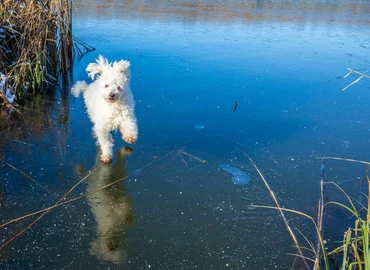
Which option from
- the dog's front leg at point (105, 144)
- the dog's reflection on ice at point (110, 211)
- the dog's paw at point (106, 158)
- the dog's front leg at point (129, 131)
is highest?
the dog's front leg at point (129, 131)

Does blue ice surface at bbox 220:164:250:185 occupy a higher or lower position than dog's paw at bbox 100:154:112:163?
lower

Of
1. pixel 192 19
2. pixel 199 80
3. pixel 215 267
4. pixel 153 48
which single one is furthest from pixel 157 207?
pixel 192 19

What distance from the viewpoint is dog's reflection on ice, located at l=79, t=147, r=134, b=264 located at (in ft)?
10.0

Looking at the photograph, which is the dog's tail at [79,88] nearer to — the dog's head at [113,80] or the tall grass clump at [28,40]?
the tall grass clump at [28,40]

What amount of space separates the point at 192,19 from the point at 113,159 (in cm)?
996

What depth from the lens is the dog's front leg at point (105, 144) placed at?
4.39m

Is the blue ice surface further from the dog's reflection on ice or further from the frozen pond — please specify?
the dog's reflection on ice

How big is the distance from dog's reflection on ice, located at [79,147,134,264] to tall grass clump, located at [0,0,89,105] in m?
2.45

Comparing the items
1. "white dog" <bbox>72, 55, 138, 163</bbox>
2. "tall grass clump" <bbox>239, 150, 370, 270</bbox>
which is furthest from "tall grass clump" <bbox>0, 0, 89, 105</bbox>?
"tall grass clump" <bbox>239, 150, 370, 270</bbox>

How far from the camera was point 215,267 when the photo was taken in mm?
2963

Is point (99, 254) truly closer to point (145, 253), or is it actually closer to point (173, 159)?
point (145, 253)

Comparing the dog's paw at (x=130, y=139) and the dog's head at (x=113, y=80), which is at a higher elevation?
the dog's head at (x=113, y=80)

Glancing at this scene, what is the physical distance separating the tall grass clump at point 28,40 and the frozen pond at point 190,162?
41cm

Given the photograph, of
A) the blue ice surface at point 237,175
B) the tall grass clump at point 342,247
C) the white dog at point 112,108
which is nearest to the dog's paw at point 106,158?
the white dog at point 112,108
